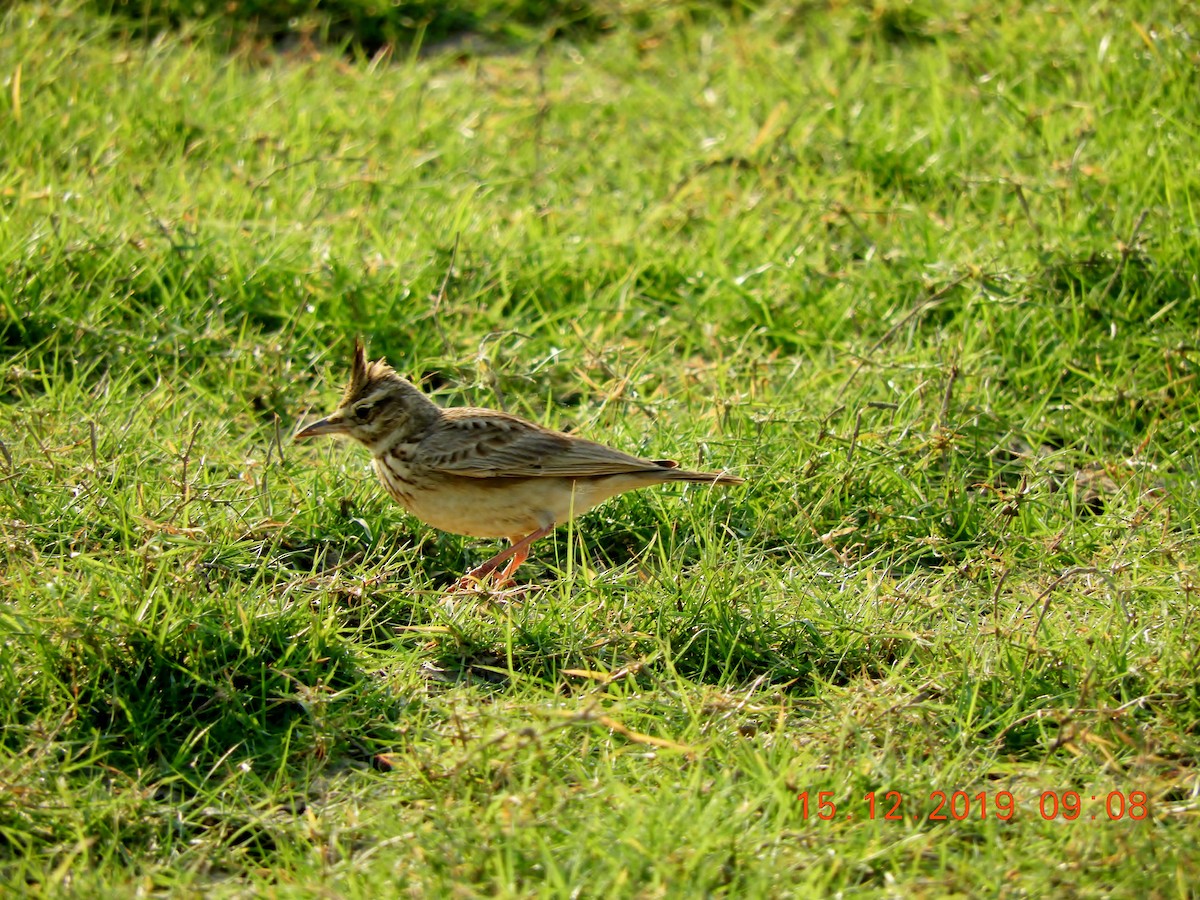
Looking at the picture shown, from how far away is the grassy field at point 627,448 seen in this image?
4.23 meters

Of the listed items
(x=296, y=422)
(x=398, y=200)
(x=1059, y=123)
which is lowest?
(x=296, y=422)

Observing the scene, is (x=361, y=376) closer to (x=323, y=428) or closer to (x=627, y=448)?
(x=323, y=428)

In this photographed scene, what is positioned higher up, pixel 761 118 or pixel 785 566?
pixel 761 118

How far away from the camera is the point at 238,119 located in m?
8.65

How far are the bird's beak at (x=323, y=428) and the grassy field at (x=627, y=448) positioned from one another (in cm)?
15

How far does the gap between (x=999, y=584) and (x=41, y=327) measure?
4.55 m

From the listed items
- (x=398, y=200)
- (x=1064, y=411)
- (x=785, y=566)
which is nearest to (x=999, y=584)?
(x=785, y=566)

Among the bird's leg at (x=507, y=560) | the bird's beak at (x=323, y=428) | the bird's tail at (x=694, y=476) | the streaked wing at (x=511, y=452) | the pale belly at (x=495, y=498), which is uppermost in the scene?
the bird's tail at (x=694, y=476)

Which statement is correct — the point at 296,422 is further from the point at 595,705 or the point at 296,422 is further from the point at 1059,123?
the point at 1059,123

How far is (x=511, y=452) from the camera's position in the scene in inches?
232

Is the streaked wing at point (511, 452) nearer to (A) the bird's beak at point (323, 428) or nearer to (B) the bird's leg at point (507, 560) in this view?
(B) the bird's leg at point (507, 560)
